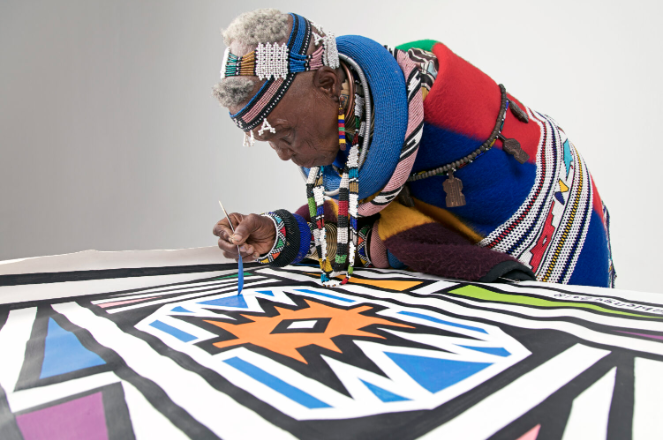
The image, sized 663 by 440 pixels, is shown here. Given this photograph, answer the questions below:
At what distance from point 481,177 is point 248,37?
512mm

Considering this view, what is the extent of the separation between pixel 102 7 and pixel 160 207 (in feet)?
3.58

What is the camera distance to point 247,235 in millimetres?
824

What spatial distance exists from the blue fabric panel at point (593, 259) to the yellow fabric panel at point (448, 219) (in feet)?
0.82

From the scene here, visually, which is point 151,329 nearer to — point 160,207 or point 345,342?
point 345,342

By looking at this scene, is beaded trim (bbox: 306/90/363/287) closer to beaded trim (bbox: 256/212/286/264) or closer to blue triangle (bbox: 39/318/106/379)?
beaded trim (bbox: 256/212/286/264)

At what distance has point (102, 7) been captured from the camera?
6.77 ft

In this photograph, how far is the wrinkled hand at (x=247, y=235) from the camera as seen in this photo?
0.81m

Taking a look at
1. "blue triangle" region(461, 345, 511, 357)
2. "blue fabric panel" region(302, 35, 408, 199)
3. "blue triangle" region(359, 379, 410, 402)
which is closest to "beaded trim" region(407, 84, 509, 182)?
"blue fabric panel" region(302, 35, 408, 199)

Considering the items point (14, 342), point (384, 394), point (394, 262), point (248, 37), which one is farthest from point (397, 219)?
point (14, 342)

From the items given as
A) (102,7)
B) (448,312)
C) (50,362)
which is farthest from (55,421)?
(102,7)

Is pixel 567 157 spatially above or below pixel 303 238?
Result: above

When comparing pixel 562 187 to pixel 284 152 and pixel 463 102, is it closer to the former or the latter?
pixel 463 102

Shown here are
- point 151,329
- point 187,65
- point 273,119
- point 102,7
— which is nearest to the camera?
point 151,329

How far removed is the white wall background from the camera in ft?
4.09
